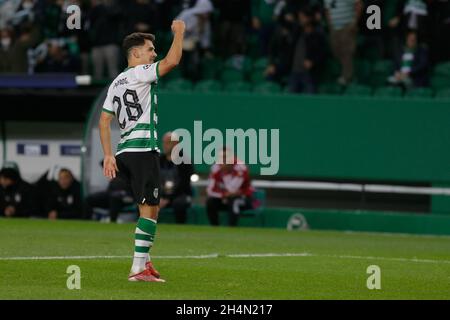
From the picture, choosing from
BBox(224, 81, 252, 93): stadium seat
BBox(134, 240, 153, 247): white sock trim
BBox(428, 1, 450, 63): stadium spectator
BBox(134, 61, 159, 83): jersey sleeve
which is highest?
BBox(428, 1, 450, 63): stadium spectator

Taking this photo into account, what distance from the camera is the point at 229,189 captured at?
2183 cm

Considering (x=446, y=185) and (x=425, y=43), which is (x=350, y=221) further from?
(x=425, y=43)

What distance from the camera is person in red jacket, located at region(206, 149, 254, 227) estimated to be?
71.2 ft

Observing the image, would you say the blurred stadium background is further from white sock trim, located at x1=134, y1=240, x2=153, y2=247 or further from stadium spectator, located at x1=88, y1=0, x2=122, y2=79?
white sock trim, located at x1=134, y1=240, x2=153, y2=247

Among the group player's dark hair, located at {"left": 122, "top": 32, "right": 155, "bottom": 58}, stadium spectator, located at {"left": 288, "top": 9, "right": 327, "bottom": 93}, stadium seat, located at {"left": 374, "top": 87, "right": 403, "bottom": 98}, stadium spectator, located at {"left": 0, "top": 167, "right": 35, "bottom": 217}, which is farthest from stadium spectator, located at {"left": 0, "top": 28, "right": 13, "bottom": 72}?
player's dark hair, located at {"left": 122, "top": 32, "right": 155, "bottom": 58}

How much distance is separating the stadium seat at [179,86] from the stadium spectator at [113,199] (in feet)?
7.70

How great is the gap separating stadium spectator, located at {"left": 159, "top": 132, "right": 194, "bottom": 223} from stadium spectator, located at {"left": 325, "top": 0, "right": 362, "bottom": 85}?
3306mm

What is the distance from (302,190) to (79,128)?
172 inches

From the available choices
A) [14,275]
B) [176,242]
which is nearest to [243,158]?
[176,242]

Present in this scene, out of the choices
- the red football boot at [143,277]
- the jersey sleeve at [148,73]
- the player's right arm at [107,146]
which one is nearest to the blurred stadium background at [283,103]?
the red football boot at [143,277]

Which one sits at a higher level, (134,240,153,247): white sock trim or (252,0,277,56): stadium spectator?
(252,0,277,56): stadium spectator

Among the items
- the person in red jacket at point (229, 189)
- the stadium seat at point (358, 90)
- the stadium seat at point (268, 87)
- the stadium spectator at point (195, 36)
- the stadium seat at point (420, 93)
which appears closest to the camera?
the person in red jacket at point (229, 189)

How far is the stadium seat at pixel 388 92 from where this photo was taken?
2255 centimetres

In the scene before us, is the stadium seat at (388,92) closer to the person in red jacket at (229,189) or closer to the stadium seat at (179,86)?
the person in red jacket at (229,189)
